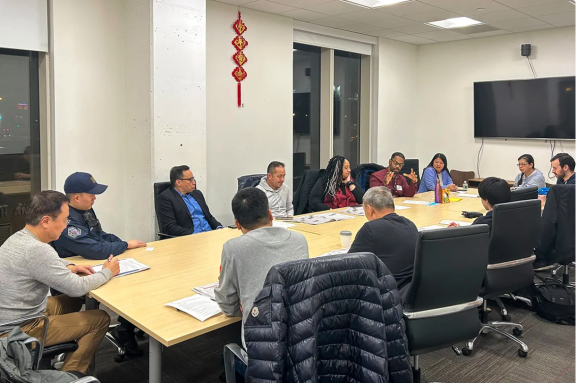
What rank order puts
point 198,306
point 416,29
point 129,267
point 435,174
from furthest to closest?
point 416,29 → point 435,174 → point 129,267 → point 198,306

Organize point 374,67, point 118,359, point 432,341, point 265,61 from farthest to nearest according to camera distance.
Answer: point 374,67 < point 265,61 < point 118,359 < point 432,341

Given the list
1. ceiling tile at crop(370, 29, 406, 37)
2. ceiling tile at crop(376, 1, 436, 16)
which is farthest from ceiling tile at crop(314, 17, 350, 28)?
ceiling tile at crop(370, 29, 406, 37)

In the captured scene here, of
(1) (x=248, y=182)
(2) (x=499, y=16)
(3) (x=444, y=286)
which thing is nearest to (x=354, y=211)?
(1) (x=248, y=182)

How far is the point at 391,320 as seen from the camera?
1923 mm

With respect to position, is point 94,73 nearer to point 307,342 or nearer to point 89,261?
point 89,261

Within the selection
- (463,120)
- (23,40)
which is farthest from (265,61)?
(463,120)

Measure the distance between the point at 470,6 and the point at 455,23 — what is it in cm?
128

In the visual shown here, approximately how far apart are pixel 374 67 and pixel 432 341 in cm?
628

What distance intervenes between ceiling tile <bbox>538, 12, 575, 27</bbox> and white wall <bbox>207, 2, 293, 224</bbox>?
3.44 metres

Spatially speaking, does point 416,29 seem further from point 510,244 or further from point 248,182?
point 510,244

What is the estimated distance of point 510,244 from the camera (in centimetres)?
317

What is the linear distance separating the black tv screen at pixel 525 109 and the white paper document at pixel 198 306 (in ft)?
20.9

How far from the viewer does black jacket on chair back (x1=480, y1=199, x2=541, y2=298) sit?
10.2ft

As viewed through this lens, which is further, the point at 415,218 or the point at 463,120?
the point at 463,120
